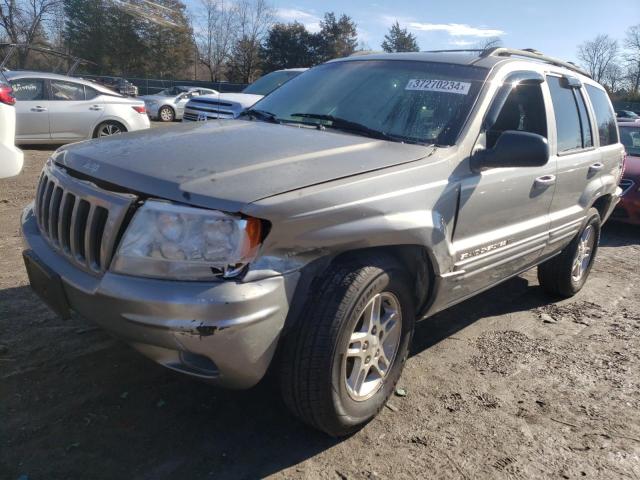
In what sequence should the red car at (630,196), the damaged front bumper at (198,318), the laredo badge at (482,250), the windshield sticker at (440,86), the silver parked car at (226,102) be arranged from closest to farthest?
the damaged front bumper at (198,318) < the laredo badge at (482,250) < the windshield sticker at (440,86) < the red car at (630,196) < the silver parked car at (226,102)

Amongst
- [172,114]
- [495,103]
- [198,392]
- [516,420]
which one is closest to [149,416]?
[198,392]

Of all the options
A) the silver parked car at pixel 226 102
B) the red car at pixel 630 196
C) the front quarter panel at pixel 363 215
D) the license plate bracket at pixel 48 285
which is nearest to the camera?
the front quarter panel at pixel 363 215

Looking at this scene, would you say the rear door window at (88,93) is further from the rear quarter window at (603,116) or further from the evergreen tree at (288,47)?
the evergreen tree at (288,47)

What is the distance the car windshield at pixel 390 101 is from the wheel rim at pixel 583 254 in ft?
7.23

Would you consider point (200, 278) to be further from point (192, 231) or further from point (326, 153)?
point (326, 153)

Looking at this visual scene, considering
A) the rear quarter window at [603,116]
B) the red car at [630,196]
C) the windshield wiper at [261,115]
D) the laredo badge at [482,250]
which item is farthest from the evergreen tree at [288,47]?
the laredo badge at [482,250]

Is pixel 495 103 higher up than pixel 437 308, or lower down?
higher up

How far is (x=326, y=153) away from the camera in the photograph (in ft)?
8.93

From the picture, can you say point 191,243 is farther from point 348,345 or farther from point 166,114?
point 166,114

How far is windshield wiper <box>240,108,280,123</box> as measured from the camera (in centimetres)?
363

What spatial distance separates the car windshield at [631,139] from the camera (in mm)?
8930

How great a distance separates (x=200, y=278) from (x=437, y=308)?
58.7 inches

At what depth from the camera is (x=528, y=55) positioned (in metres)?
4.03

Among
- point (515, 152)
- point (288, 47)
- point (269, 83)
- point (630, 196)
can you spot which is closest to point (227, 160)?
point (515, 152)
